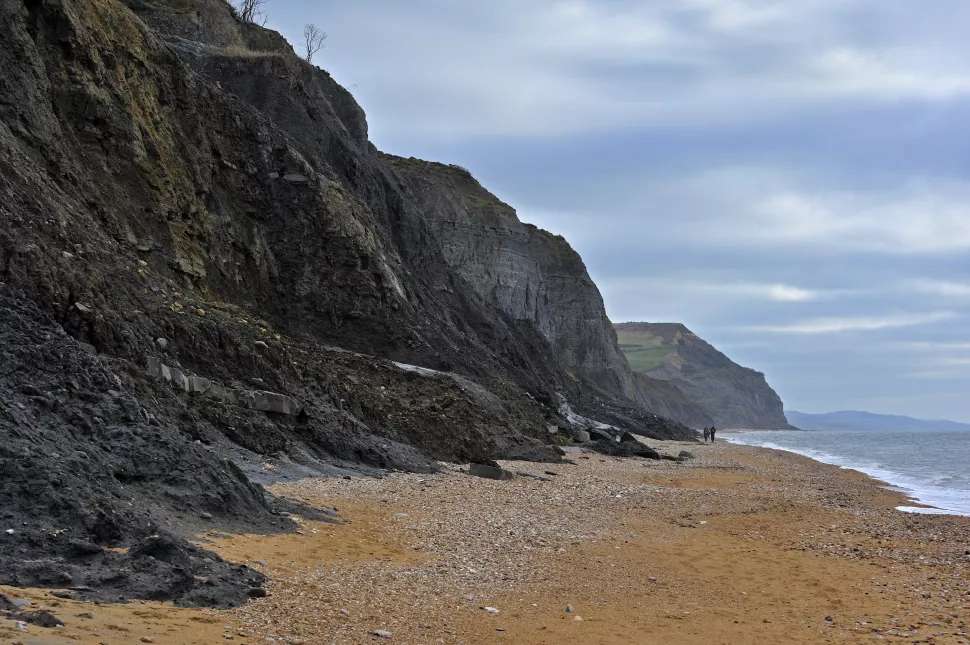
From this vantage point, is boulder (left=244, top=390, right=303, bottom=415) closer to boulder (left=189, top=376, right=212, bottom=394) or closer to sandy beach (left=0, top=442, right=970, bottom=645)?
boulder (left=189, top=376, right=212, bottom=394)

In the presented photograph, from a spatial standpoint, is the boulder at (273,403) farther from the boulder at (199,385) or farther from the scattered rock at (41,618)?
the scattered rock at (41,618)

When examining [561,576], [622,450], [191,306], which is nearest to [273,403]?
[191,306]

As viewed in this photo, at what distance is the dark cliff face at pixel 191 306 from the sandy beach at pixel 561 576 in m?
0.86

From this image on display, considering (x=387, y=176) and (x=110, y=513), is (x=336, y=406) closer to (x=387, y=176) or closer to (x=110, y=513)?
(x=110, y=513)

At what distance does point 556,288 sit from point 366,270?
56.0 m

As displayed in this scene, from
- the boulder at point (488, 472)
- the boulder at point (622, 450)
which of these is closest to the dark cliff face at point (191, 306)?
the boulder at point (488, 472)

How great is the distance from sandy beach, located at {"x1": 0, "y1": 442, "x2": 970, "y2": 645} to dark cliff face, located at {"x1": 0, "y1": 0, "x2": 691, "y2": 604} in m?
0.86

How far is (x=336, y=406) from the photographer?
21359 millimetres

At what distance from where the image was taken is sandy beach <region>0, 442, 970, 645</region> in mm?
7520

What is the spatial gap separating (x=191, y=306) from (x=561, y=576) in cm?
1258

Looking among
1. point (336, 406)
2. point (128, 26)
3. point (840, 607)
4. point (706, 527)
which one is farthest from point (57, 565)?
point (128, 26)

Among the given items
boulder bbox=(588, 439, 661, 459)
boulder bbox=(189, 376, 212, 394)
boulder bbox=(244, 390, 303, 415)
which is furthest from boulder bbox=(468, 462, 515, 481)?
boulder bbox=(588, 439, 661, 459)

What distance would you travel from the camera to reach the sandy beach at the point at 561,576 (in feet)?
24.7

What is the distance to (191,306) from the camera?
66.1 feet
